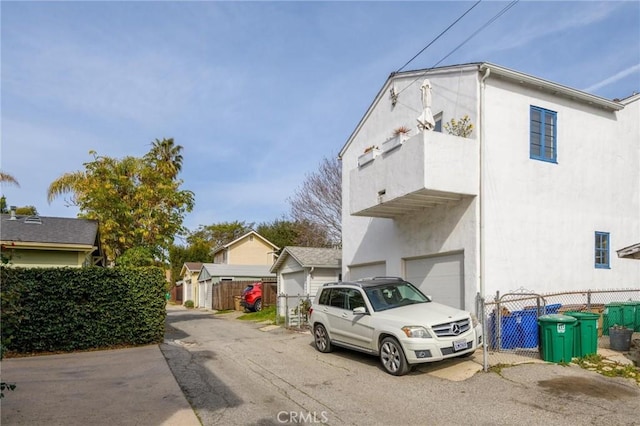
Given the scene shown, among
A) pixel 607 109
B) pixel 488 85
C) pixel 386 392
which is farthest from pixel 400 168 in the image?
pixel 607 109

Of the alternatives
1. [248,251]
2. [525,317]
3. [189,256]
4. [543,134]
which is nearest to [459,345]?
[525,317]

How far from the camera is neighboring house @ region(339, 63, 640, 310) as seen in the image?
11547 millimetres

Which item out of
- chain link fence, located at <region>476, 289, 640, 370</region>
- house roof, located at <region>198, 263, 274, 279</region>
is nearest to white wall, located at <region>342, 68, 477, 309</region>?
chain link fence, located at <region>476, 289, 640, 370</region>

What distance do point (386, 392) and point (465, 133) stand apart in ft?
22.9

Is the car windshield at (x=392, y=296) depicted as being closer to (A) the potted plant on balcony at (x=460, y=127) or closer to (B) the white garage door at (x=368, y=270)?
(A) the potted plant on balcony at (x=460, y=127)

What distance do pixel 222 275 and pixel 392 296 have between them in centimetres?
2631

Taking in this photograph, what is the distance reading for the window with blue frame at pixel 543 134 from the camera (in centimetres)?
1270

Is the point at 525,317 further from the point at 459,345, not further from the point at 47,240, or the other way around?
the point at 47,240

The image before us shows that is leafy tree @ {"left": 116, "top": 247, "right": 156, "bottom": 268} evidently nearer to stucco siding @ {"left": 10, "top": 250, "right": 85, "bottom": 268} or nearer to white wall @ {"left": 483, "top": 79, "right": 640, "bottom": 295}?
stucco siding @ {"left": 10, "top": 250, "right": 85, "bottom": 268}

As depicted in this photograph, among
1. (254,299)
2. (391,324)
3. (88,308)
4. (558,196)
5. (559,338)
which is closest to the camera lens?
(391,324)

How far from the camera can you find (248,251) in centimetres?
4400

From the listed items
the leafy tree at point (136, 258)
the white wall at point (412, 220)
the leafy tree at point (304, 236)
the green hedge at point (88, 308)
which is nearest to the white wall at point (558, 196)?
the white wall at point (412, 220)

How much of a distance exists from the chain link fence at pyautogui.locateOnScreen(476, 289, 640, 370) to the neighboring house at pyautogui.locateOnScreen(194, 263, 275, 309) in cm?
Answer: 2396

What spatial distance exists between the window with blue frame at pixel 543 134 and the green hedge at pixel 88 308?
10.9 metres
